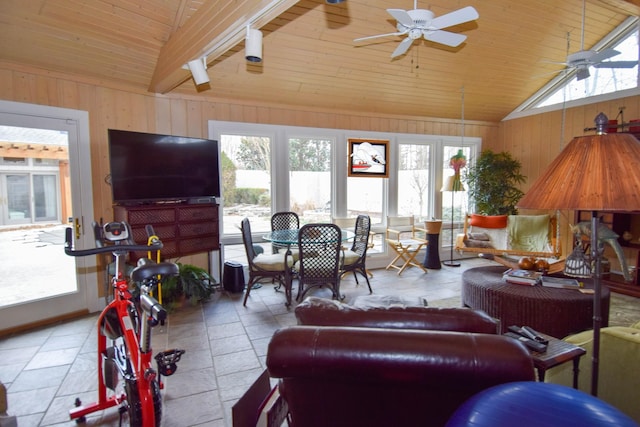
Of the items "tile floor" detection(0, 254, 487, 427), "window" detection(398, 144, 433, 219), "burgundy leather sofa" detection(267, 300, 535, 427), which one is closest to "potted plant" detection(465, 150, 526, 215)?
"window" detection(398, 144, 433, 219)

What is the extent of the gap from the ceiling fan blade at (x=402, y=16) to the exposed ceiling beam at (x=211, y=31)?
2.47 ft

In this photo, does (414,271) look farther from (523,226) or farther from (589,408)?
(589,408)

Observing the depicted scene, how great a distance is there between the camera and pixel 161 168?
152 inches

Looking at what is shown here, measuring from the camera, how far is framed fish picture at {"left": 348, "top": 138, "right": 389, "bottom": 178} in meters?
5.56

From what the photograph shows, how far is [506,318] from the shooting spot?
112 inches

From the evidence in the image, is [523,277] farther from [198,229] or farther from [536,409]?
[198,229]

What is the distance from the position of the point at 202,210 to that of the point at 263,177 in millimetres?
1215

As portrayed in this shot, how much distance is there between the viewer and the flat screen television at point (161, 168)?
3.51 meters

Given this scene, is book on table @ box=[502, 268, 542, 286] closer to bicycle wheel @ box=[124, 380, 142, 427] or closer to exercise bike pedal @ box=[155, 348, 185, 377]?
exercise bike pedal @ box=[155, 348, 185, 377]

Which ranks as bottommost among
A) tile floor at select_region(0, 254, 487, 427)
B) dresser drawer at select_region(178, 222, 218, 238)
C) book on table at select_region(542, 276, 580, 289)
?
tile floor at select_region(0, 254, 487, 427)

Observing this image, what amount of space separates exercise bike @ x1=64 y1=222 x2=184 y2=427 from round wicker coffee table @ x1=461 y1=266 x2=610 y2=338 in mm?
2456

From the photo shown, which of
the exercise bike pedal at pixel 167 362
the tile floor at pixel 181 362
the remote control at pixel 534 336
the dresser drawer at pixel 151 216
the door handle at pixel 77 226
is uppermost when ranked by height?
the dresser drawer at pixel 151 216

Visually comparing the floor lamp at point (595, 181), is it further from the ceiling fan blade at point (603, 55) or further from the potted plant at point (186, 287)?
the potted plant at point (186, 287)

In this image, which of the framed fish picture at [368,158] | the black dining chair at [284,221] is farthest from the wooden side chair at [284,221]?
the framed fish picture at [368,158]
